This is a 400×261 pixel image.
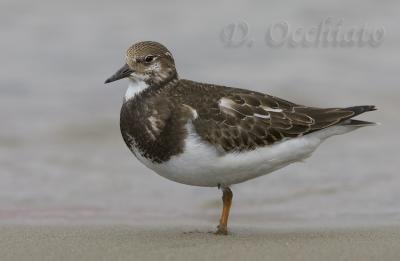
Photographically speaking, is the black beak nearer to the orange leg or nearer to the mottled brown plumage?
the mottled brown plumage

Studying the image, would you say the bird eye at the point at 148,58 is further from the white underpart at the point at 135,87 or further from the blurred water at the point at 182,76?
the blurred water at the point at 182,76

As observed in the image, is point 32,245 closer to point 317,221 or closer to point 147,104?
point 147,104

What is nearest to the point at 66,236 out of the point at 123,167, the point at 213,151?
the point at 213,151

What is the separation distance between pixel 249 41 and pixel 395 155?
455cm

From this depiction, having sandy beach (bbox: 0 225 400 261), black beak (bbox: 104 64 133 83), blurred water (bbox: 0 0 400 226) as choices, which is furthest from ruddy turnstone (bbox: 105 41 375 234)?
blurred water (bbox: 0 0 400 226)

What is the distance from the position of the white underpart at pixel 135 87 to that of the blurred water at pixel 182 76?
1.41m

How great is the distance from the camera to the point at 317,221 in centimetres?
720

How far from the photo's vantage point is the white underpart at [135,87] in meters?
6.23

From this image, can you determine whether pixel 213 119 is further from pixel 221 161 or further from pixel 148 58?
pixel 148 58

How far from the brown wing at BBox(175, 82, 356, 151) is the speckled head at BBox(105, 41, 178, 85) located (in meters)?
0.28

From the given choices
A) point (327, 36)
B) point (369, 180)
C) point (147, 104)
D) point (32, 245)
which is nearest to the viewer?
point (32, 245)

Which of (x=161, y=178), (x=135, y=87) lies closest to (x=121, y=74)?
(x=135, y=87)

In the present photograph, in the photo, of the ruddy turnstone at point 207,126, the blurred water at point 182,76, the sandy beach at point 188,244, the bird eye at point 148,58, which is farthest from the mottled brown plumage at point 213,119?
the blurred water at point 182,76

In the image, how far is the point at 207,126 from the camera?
6004mm
